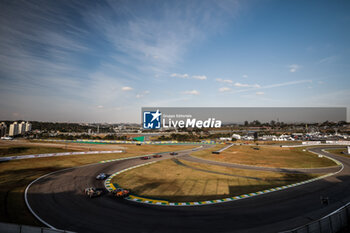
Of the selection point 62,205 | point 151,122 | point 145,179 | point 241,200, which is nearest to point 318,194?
point 241,200

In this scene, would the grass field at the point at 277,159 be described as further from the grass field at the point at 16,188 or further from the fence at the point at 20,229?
the fence at the point at 20,229

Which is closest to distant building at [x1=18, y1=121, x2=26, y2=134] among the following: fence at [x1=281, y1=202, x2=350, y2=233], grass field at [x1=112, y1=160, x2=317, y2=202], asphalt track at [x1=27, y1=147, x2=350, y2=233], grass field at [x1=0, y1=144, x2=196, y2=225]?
grass field at [x1=0, y1=144, x2=196, y2=225]

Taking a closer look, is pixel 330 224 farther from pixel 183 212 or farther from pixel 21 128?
pixel 21 128

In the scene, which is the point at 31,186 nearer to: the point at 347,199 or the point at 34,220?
the point at 34,220

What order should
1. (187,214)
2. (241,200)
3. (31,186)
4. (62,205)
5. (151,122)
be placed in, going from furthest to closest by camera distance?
1. (151,122)
2. (31,186)
3. (241,200)
4. (62,205)
5. (187,214)

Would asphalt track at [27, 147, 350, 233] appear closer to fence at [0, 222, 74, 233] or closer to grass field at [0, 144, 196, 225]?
grass field at [0, 144, 196, 225]

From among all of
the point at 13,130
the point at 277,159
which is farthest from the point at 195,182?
the point at 13,130

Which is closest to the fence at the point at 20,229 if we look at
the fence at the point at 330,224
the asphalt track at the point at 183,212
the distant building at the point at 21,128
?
the asphalt track at the point at 183,212
